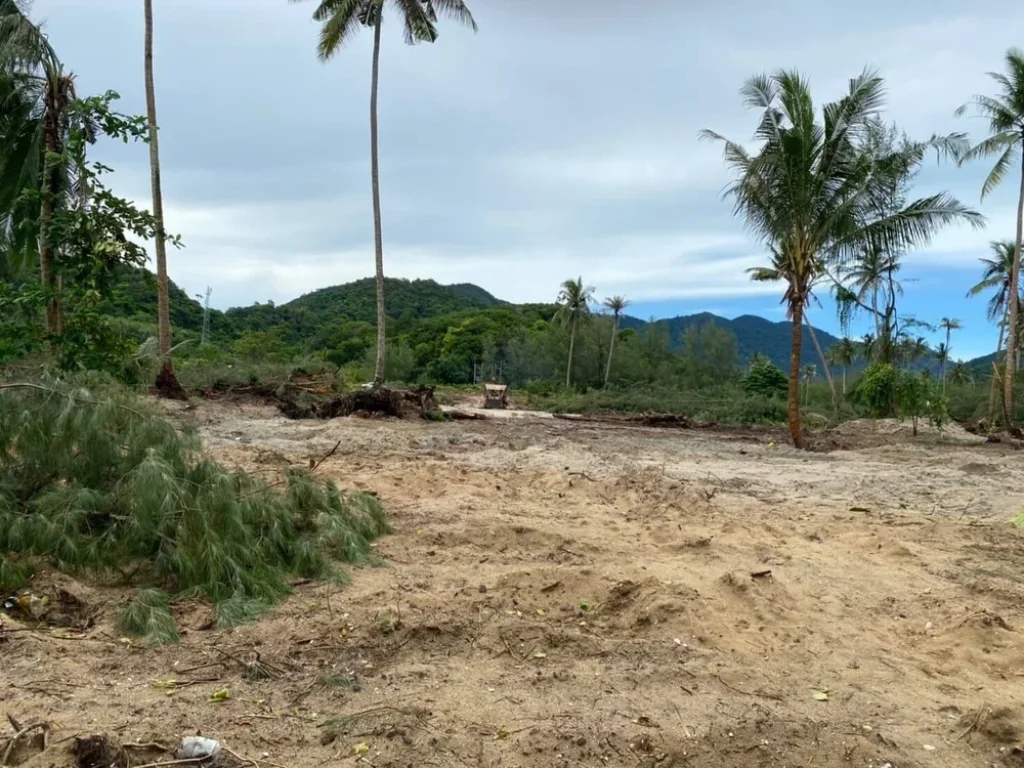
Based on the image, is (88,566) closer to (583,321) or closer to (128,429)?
(128,429)

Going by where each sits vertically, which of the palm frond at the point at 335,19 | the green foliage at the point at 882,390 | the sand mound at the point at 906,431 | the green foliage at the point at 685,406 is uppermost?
the palm frond at the point at 335,19

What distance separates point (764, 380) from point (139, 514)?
36792 millimetres

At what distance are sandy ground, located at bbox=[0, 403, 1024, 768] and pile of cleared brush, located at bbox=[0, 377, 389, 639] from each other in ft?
0.77

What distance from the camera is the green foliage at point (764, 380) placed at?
120 feet

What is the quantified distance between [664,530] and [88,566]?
4.00m

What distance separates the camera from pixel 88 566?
418 centimetres

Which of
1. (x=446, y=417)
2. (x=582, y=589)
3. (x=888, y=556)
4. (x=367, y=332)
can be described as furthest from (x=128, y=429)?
(x=367, y=332)

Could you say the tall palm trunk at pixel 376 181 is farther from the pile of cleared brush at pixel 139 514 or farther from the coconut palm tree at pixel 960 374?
the coconut palm tree at pixel 960 374

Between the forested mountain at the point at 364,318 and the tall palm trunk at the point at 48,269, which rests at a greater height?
the forested mountain at the point at 364,318

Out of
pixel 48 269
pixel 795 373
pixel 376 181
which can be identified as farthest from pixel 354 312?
pixel 48 269

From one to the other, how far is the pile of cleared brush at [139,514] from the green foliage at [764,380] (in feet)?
109

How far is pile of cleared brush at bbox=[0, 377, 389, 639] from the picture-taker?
4.10 metres

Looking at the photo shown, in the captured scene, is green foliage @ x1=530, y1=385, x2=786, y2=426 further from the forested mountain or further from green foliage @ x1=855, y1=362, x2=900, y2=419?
the forested mountain

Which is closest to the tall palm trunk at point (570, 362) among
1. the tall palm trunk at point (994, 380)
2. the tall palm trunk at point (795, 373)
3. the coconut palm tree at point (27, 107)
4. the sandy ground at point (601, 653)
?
the tall palm trunk at point (994, 380)
